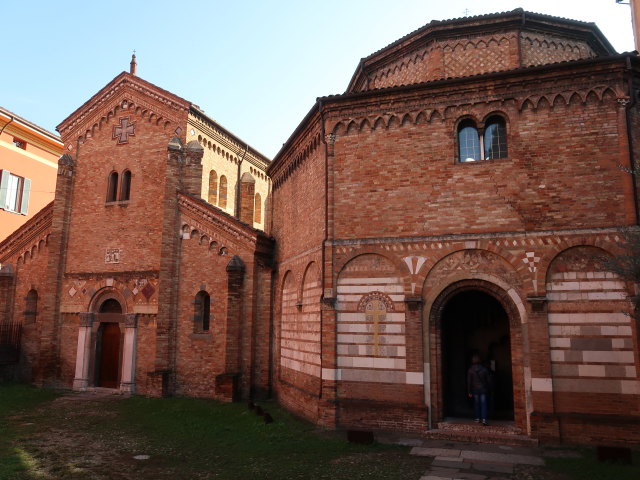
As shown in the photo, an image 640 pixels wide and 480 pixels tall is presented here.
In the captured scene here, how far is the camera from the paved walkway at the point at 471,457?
795 centimetres

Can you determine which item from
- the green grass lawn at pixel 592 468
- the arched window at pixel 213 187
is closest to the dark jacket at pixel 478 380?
the green grass lawn at pixel 592 468

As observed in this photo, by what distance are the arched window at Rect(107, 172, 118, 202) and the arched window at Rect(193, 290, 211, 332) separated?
4964 mm

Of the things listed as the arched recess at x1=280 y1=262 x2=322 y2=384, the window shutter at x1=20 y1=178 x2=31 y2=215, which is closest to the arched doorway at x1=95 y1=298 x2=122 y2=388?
the arched recess at x1=280 y1=262 x2=322 y2=384

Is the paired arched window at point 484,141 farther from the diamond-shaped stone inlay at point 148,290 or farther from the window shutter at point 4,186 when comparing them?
the window shutter at point 4,186

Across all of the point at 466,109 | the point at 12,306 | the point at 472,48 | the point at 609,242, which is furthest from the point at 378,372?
the point at 12,306

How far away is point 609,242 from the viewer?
977cm

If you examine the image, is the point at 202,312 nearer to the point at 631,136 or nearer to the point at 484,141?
the point at 484,141

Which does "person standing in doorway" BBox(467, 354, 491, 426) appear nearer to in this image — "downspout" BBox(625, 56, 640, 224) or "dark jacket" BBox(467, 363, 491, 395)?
"dark jacket" BBox(467, 363, 491, 395)

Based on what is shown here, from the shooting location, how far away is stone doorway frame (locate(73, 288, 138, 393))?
15805mm

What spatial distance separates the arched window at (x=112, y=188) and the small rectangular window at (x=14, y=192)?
749cm

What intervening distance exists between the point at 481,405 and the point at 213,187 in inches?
503

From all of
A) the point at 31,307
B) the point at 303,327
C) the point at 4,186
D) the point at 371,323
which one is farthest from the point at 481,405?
the point at 4,186

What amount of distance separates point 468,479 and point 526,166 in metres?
6.34

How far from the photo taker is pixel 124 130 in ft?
57.8
